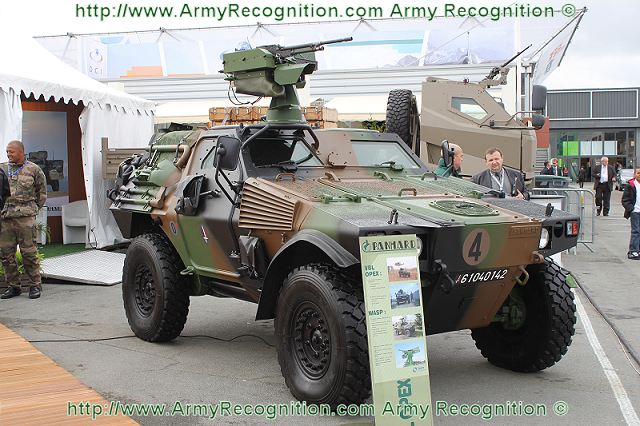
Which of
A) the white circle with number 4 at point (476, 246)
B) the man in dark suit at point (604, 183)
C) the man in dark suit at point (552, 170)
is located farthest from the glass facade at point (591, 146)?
the white circle with number 4 at point (476, 246)

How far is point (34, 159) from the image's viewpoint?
13531 millimetres

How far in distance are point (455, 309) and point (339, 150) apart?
1.94 meters

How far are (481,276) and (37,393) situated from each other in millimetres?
2918

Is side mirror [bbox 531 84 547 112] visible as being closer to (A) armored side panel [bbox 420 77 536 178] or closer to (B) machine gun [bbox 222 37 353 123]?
(A) armored side panel [bbox 420 77 536 178]

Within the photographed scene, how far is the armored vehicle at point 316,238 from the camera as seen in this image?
493 cm

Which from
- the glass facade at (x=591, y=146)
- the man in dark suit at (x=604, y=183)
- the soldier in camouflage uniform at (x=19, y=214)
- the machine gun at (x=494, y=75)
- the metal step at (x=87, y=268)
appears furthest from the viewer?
the glass facade at (x=591, y=146)

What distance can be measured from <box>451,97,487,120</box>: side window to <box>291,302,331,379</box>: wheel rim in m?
8.34

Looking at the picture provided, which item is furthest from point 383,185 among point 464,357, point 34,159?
point 34,159

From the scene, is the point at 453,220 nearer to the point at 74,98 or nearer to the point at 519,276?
the point at 519,276

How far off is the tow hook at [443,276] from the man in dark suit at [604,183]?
17598 mm

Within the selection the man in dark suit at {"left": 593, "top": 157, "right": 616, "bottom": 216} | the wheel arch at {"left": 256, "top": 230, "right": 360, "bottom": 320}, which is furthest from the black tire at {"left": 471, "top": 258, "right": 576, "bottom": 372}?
the man in dark suit at {"left": 593, "top": 157, "right": 616, "bottom": 216}

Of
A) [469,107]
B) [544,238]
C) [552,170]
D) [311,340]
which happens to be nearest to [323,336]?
[311,340]

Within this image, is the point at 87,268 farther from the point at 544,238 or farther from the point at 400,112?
the point at 544,238

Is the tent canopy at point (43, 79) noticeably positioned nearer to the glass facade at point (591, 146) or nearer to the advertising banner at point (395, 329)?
the advertising banner at point (395, 329)
